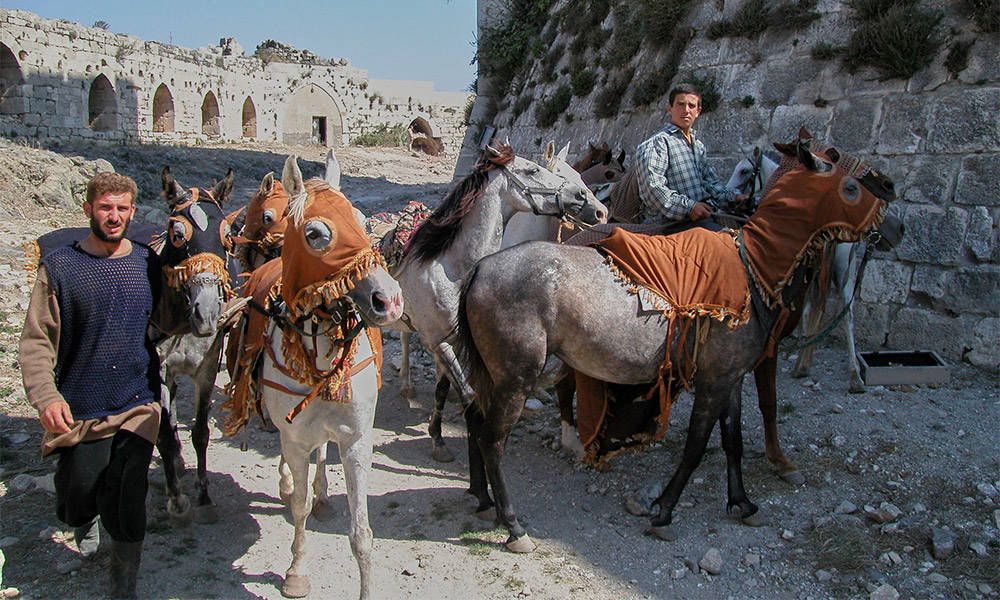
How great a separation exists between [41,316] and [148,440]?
2.44ft

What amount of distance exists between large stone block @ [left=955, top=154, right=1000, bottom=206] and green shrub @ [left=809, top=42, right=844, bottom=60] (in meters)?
1.90

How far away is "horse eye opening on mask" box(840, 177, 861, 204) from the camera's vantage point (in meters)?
3.79

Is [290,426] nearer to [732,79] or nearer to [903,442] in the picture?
[903,442]

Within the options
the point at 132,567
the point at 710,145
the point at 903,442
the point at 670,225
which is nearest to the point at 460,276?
the point at 670,225

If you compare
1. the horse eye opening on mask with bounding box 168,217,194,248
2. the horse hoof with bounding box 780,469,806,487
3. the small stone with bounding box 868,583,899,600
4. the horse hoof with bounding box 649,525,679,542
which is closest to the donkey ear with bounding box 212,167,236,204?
the horse eye opening on mask with bounding box 168,217,194,248

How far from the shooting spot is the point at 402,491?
468 centimetres

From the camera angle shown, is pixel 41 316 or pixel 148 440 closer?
pixel 41 316

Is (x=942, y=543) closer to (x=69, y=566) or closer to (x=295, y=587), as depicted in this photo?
(x=295, y=587)

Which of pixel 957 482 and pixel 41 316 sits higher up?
pixel 41 316

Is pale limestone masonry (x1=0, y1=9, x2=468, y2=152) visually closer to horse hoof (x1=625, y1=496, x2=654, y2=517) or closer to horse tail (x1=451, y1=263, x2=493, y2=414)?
horse tail (x1=451, y1=263, x2=493, y2=414)

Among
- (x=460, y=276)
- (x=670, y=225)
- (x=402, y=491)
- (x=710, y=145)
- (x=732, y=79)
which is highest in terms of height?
(x=732, y=79)

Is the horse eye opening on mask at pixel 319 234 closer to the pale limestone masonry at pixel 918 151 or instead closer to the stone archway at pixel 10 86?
the pale limestone masonry at pixel 918 151

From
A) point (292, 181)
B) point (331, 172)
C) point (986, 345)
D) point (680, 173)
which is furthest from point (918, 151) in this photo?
point (292, 181)

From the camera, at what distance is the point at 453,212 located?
4891 mm
